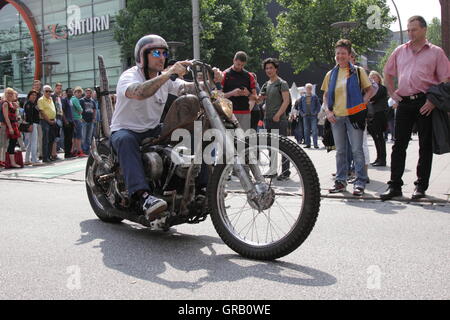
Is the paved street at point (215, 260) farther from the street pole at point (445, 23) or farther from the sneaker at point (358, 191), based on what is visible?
the street pole at point (445, 23)

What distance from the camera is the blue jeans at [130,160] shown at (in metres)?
4.06

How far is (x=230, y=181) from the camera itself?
384 cm

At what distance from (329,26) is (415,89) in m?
29.2

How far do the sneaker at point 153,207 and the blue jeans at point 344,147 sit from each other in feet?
11.5

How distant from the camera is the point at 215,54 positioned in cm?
3569

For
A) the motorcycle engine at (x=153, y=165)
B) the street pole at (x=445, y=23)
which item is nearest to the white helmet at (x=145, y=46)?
the motorcycle engine at (x=153, y=165)

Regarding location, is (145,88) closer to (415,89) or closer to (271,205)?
(271,205)

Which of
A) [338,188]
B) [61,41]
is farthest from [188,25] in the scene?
[338,188]

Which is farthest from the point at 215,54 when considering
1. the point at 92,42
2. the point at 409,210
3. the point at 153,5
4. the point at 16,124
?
the point at 409,210

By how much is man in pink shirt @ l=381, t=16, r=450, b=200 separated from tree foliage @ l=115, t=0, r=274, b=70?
1009 inches

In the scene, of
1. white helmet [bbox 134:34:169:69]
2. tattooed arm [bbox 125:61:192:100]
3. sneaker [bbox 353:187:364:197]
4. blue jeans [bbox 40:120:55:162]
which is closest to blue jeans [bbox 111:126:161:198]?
tattooed arm [bbox 125:61:192:100]

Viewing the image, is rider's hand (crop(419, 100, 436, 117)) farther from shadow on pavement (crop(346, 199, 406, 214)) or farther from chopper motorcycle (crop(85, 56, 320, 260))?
chopper motorcycle (crop(85, 56, 320, 260))

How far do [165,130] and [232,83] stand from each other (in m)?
3.97

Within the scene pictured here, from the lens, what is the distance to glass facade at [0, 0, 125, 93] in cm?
4028
